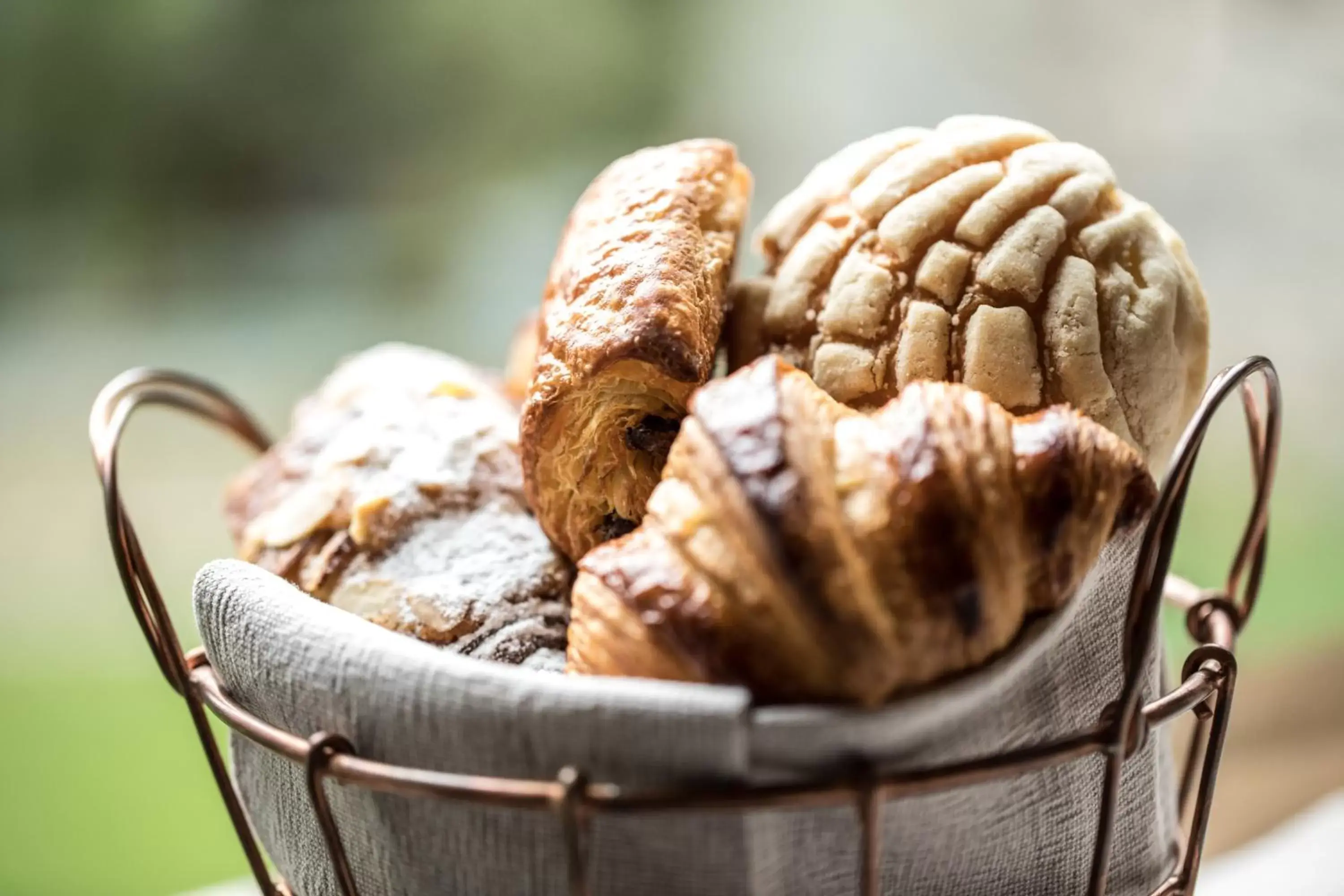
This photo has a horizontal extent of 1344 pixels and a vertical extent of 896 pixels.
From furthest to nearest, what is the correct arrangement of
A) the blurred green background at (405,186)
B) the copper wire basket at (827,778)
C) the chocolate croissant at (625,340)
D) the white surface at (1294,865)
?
the blurred green background at (405,186), the white surface at (1294,865), the chocolate croissant at (625,340), the copper wire basket at (827,778)

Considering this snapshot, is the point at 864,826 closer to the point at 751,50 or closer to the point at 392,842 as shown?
the point at 392,842

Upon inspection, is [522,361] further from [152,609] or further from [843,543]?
[843,543]

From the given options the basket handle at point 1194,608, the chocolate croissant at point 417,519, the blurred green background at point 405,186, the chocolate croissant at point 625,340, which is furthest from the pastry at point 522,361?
the blurred green background at point 405,186

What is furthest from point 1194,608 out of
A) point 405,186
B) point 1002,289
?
point 405,186

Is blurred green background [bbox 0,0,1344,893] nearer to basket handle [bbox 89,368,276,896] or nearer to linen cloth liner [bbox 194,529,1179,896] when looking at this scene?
basket handle [bbox 89,368,276,896]

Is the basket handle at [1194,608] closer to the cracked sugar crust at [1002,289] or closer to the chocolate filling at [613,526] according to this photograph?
the cracked sugar crust at [1002,289]

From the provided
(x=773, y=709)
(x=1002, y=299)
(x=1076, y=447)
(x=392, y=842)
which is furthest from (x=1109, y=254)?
(x=392, y=842)
